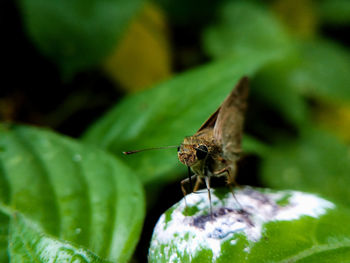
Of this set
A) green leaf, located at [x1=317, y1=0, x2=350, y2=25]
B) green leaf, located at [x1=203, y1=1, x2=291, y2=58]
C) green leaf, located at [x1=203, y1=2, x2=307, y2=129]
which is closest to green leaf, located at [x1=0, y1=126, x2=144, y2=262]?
green leaf, located at [x1=203, y1=2, x2=307, y2=129]

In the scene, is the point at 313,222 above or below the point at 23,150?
below

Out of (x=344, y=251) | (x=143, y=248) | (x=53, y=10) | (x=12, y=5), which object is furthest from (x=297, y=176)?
(x=12, y=5)

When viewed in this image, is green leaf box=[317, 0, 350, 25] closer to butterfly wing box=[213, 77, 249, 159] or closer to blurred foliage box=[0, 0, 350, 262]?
blurred foliage box=[0, 0, 350, 262]

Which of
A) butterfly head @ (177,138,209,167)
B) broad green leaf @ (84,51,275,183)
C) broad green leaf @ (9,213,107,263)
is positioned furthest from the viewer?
broad green leaf @ (84,51,275,183)

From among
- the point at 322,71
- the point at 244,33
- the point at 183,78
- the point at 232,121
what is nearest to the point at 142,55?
the point at 244,33

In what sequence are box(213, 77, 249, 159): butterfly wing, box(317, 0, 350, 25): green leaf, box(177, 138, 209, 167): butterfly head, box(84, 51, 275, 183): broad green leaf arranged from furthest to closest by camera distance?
box(317, 0, 350, 25): green leaf
box(84, 51, 275, 183): broad green leaf
box(213, 77, 249, 159): butterfly wing
box(177, 138, 209, 167): butterfly head

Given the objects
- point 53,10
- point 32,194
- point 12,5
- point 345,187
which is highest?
point 12,5

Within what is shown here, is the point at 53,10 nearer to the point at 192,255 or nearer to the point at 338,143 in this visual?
the point at 192,255

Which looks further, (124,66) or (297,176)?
(124,66)
